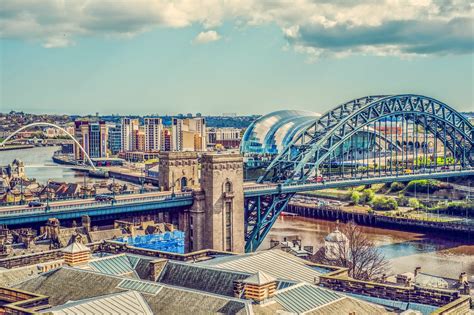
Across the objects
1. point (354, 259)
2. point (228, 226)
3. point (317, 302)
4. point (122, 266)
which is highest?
point (122, 266)

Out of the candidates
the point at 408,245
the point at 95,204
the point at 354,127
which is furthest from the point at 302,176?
the point at 95,204

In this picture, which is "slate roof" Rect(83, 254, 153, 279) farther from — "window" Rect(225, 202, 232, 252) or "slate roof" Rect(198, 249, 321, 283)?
"window" Rect(225, 202, 232, 252)

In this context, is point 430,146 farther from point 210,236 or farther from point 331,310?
point 331,310

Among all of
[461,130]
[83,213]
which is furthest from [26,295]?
[461,130]

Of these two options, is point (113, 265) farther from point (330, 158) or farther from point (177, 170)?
point (330, 158)

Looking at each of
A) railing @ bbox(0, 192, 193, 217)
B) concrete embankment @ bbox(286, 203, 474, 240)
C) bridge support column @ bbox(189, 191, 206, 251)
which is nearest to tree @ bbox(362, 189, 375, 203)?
concrete embankment @ bbox(286, 203, 474, 240)
